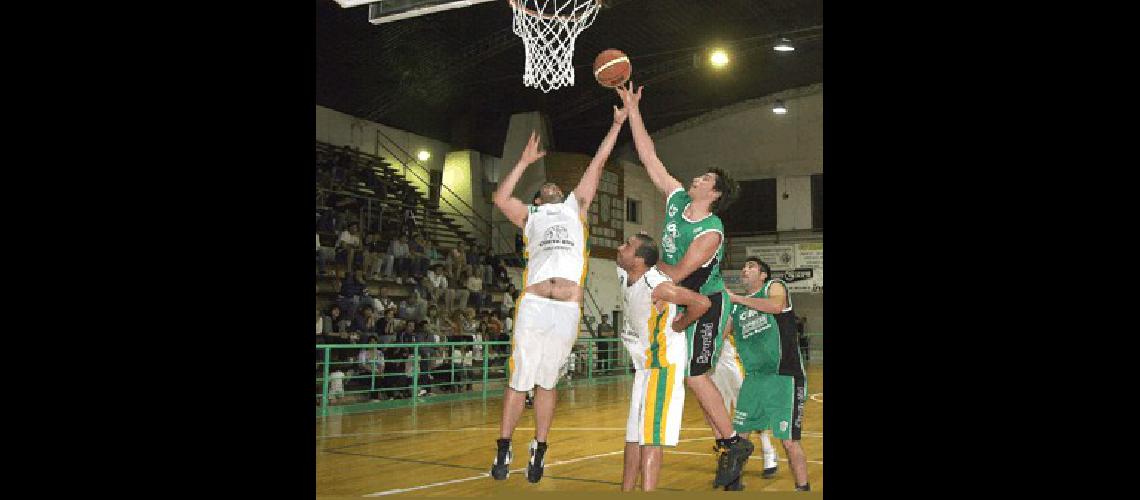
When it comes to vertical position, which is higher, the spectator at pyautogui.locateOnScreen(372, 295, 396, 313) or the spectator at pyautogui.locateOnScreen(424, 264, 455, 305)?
the spectator at pyautogui.locateOnScreen(424, 264, 455, 305)

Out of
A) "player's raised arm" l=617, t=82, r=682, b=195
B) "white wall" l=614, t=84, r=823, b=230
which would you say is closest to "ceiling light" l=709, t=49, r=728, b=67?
"white wall" l=614, t=84, r=823, b=230

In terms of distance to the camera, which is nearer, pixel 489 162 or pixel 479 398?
pixel 479 398

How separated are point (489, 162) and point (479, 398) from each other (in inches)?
387

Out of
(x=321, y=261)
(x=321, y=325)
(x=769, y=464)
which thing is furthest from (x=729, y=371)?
(x=321, y=261)

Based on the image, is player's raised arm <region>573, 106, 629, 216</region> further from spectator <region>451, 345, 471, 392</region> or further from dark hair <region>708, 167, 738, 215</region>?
spectator <region>451, 345, 471, 392</region>

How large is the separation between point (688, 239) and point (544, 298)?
2.91ft

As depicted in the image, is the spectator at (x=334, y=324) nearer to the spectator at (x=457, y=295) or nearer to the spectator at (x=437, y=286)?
the spectator at (x=437, y=286)

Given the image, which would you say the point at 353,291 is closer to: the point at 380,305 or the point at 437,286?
the point at 380,305

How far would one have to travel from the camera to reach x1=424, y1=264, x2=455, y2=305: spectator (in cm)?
1434

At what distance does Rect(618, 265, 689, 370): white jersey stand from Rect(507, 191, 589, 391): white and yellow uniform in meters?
0.86

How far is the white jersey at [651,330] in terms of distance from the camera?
13.6 ft
